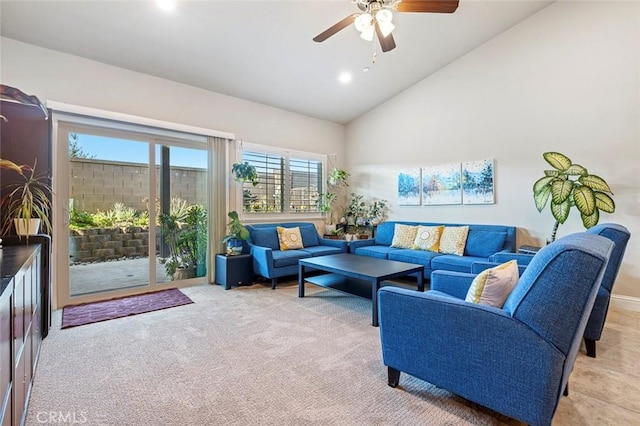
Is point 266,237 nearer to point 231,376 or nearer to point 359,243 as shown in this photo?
point 359,243

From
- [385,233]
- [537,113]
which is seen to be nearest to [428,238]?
[385,233]

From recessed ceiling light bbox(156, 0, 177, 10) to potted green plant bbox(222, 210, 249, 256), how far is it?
2550 millimetres

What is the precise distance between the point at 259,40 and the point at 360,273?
295cm

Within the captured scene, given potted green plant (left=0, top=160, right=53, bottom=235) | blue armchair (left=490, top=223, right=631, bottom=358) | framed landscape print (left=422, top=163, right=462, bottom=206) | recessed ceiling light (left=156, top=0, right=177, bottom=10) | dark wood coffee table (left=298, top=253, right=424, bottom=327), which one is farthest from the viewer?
framed landscape print (left=422, top=163, right=462, bottom=206)

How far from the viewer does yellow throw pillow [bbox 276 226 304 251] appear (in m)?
4.92

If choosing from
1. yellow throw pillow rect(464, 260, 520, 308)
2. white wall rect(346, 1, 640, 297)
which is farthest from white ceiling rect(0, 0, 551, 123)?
yellow throw pillow rect(464, 260, 520, 308)

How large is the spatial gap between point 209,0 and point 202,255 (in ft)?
10.7

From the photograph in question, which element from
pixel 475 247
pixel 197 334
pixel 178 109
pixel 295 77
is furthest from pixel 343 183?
pixel 197 334

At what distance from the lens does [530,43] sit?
4133 millimetres

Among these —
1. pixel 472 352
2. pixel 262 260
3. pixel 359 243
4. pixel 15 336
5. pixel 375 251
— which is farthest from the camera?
pixel 359 243

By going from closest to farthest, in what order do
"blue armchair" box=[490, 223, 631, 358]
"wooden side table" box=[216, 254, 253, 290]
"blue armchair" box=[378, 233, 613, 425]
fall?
"blue armchair" box=[378, 233, 613, 425]
"blue armchair" box=[490, 223, 631, 358]
"wooden side table" box=[216, 254, 253, 290]

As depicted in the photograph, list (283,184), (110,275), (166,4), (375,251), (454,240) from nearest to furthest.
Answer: (166,4)
(110,275)
(454,240)
(375,251)
(283,184)

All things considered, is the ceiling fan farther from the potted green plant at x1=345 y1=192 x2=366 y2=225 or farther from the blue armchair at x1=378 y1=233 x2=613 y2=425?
the potted green plant at x1=345 y1=192 x2=366 y2=225

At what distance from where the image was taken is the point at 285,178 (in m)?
5.62
